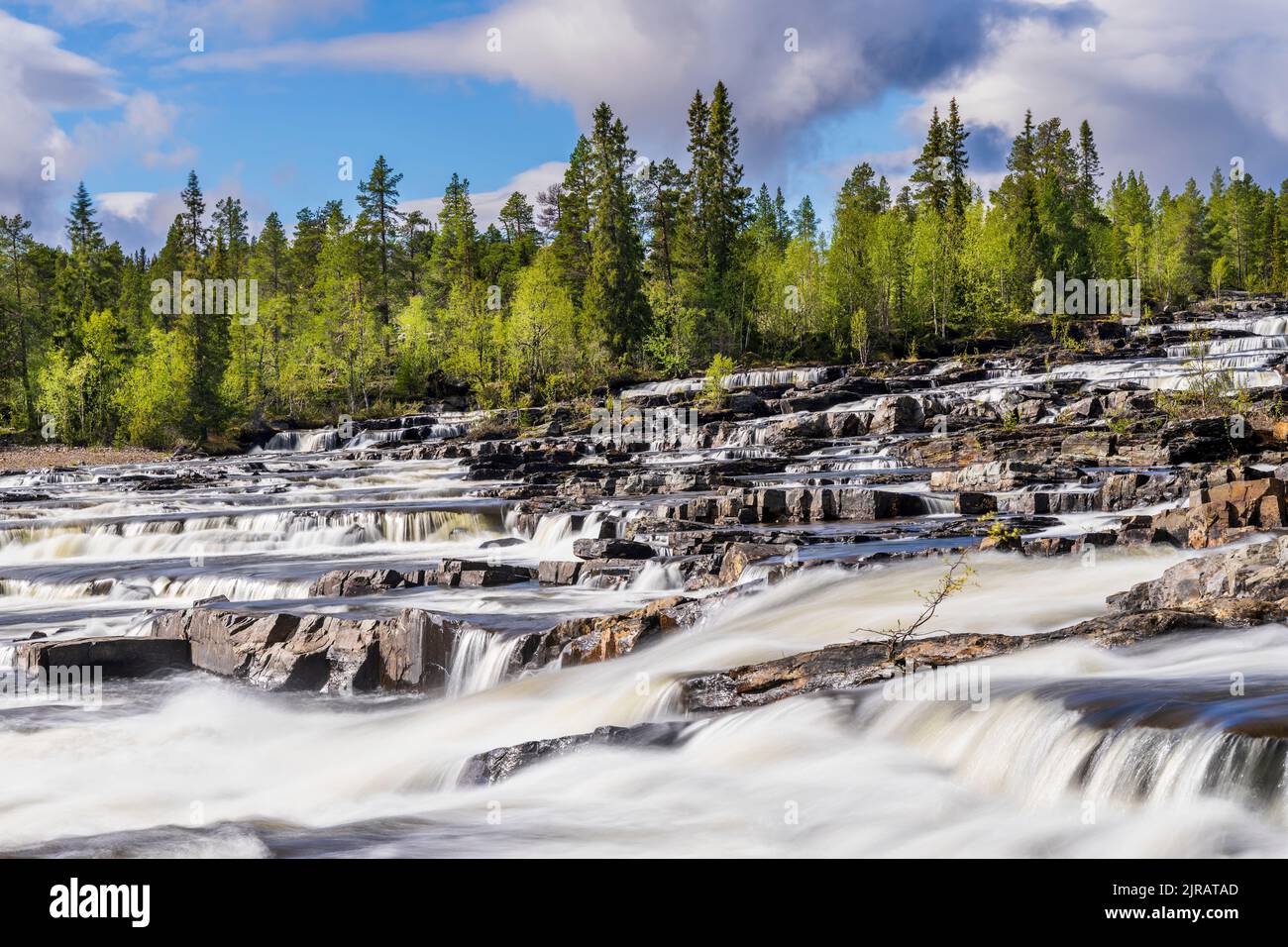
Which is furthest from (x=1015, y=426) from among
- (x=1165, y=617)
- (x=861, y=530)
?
(x=1165, y=617)

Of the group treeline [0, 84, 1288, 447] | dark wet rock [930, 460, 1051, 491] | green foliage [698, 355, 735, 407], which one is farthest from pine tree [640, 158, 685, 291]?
dark wet rock [930, 460, 1051, 491]

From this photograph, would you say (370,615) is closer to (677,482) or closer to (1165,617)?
(1165,617)

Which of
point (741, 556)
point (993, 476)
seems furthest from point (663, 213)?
point (741, 556)

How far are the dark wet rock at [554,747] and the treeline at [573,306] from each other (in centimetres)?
5410

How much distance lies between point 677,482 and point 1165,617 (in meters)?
19.2

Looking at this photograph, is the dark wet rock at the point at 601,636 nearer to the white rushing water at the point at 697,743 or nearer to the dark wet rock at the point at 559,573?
the white rushing water at the point at 697,743

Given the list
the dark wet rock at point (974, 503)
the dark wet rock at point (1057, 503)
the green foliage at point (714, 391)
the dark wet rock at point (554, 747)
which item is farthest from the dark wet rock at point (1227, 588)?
the green foliage at point (714, 391)

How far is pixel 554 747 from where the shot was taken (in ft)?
32.5

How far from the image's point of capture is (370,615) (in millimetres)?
15320

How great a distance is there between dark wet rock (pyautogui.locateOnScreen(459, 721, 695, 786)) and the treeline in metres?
54.1

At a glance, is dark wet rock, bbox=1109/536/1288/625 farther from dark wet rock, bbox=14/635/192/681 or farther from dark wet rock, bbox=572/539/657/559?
dark wet rock, bbox=14/635/192/681

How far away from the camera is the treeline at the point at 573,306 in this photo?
68.4 meters

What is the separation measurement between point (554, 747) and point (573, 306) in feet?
215

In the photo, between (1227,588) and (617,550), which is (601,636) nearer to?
(617,550)
